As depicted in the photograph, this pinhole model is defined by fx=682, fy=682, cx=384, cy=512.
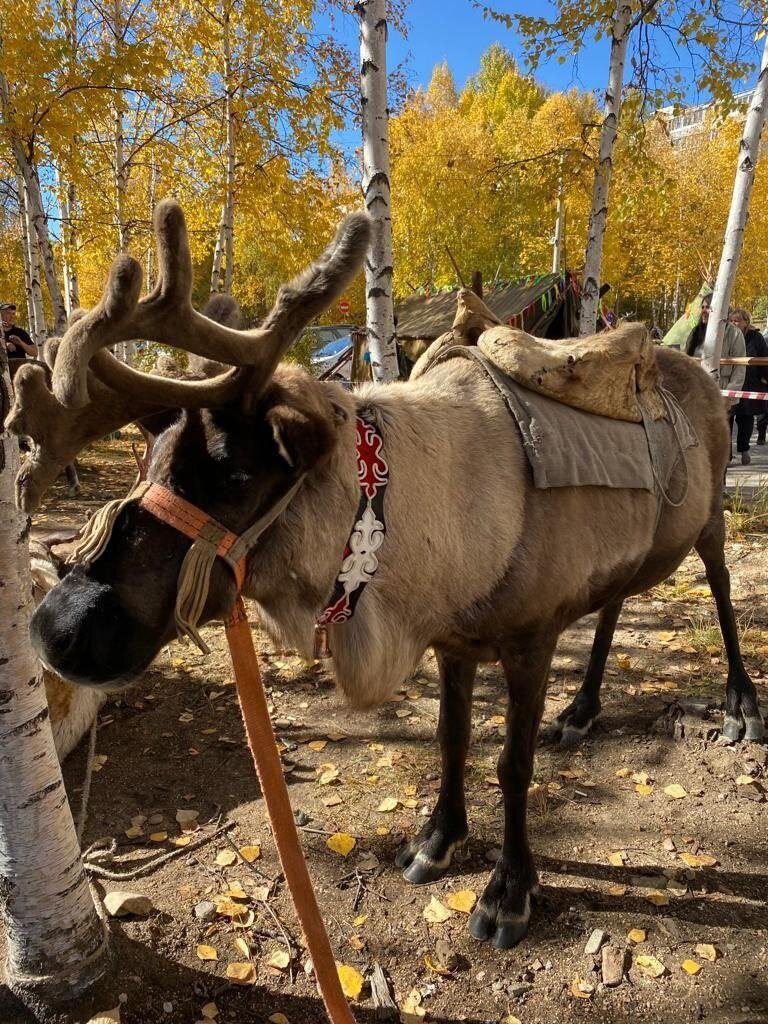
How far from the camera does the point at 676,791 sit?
3.46 m

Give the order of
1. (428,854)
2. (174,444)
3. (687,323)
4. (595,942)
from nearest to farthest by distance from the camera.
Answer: (174,444), (595,942), (428,854), (687,323)

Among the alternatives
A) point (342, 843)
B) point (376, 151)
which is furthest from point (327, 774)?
point (376, 151)

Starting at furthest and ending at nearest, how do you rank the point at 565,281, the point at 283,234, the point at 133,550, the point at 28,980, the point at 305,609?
the point at 565,281 → the point at 283,234 → the point at 28,980 → the point at 305,609 → the point at 133,550

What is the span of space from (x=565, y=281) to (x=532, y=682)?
1551cm

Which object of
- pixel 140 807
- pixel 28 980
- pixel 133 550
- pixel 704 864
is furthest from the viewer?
pixel 140 807

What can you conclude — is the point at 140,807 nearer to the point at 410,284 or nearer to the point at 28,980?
the point at 28,980

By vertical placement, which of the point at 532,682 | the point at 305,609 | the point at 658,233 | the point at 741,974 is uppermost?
the point at 658,233

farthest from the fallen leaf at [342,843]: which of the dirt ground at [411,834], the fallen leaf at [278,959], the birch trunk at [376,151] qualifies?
the birch trunk at [376,151]

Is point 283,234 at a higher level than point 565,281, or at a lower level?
higher

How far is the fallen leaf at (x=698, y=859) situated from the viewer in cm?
300

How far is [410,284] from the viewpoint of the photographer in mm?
28047

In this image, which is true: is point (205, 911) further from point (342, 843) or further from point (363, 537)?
point (363, 537)

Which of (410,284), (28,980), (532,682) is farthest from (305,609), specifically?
(410,284)

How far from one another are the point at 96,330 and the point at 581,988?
265 centimetres
